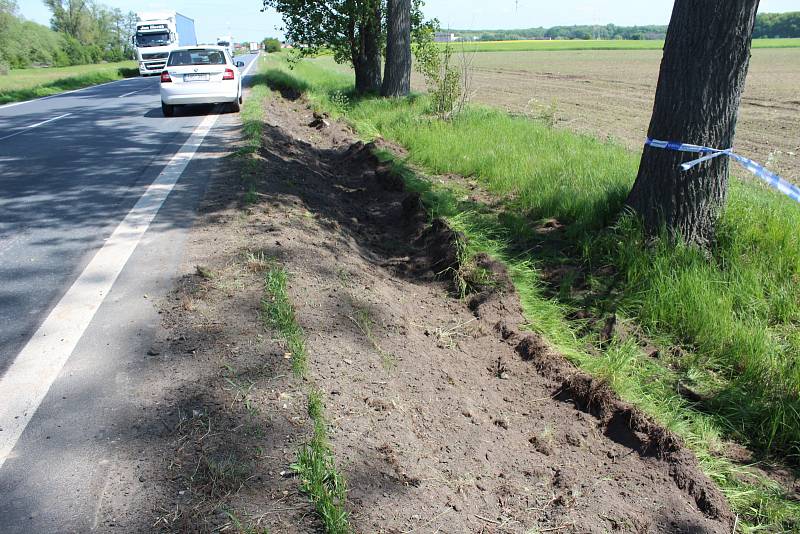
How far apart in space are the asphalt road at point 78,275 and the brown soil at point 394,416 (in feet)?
0.77

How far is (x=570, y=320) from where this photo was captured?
5301 mm

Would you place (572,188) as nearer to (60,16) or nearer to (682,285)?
(682,285)

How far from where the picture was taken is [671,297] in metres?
5.14

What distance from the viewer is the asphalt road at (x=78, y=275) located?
2525 mm

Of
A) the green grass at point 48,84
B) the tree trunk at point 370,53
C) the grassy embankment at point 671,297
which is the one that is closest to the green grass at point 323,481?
the grassy embankment at point 671,297

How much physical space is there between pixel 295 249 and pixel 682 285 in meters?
3.25

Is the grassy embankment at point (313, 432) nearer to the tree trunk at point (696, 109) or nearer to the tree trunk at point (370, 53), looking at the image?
the tree trunk at point (696, 109)

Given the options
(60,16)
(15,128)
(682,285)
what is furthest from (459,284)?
(60,16)

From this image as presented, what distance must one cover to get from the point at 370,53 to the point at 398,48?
3.25 meters

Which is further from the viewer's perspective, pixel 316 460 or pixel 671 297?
pixel 671 297

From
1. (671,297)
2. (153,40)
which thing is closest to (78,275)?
(671,297)

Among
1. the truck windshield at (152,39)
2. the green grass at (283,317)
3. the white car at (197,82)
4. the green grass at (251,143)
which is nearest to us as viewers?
the green grass at (283,317)

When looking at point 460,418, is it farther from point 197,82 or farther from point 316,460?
point 197,82

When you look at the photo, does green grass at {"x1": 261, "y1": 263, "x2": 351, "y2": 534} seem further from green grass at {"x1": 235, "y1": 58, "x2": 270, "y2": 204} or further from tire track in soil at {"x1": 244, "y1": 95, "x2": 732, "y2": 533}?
green grass at {"x1": 235, "y1": 58, "x2": 270, "y2": 204}
